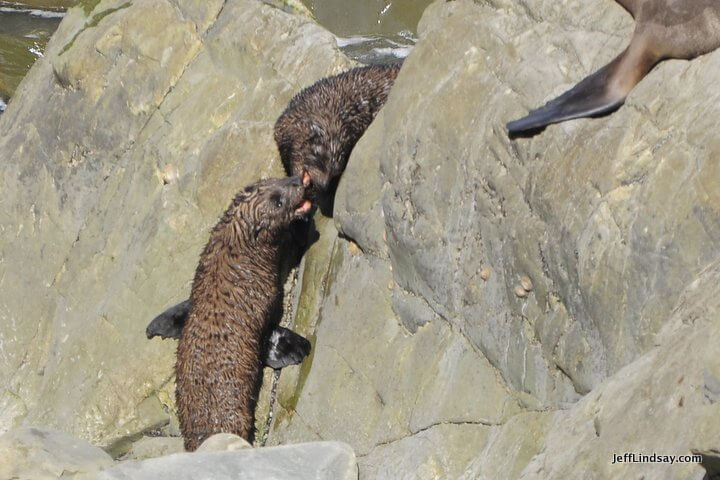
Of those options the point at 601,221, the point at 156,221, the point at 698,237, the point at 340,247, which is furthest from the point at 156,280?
the point at 698,237

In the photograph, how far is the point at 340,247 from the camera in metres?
8.12

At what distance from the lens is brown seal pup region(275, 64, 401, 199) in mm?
9172

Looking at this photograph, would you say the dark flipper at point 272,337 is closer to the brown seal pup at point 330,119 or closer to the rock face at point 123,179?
the rock face at point 123,179

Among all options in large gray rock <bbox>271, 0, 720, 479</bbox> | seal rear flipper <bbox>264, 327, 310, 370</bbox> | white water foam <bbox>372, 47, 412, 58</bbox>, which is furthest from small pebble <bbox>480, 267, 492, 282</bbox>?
white water foam <bbox>372, 47, 412, 58</bbox>

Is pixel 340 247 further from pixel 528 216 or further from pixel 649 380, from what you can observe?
pixel 649 380

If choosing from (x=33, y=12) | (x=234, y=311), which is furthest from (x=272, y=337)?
(x=33, y=12)

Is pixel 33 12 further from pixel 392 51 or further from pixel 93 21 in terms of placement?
pixel 93 21

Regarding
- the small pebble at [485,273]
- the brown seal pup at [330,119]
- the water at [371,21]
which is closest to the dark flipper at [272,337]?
the brown seal pup at [330,119]

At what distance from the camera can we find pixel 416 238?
692 cm

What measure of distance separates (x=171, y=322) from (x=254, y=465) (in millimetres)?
2604

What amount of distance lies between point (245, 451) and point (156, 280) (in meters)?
2.92

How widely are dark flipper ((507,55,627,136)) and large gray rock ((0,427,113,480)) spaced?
302 cm

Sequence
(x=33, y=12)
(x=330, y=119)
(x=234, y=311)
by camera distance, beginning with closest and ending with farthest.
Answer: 1. (x=234, y=311)
2. (x=330, y=119)
3. (x=33, y=12)

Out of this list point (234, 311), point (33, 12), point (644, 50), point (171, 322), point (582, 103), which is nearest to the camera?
point (644, 50)
